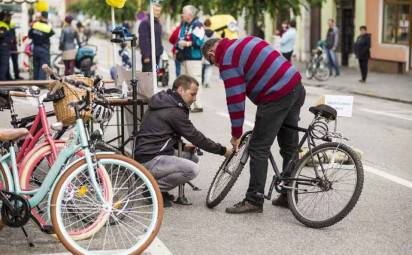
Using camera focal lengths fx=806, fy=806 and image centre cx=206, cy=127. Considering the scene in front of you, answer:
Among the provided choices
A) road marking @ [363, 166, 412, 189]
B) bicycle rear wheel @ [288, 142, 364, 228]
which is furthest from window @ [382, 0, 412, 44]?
bicycle rear wheel @ [288, 142, 364, 228]

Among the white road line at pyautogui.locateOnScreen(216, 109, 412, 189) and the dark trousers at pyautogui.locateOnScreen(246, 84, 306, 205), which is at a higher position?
the dark trousers at pyautogui.locateOnScreen(246, 84, 306, 205)

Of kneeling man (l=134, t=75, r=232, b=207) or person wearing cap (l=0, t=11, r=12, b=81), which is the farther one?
person wearing cap (l=0, t=11, r=12, b=81)

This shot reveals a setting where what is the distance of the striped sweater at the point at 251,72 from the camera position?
21.4 ft

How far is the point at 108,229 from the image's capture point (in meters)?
5.78

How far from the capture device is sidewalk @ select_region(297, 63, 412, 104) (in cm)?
1928

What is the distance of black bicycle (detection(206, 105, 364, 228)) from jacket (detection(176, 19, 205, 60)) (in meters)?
7.65

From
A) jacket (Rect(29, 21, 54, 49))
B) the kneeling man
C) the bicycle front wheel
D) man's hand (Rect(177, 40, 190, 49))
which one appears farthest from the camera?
jacket (Rect(29, 21, 54, 49))

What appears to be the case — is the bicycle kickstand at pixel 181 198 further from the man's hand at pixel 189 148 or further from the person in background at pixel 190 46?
the person in background at pixel 190 46

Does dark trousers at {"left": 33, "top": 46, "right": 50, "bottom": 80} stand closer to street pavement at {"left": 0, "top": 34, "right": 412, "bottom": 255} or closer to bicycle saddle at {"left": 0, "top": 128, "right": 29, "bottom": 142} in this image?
street pavement at {"left": 0, "top": 34, "right": 412, "bottom": 255}

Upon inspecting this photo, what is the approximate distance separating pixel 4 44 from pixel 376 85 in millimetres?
9913

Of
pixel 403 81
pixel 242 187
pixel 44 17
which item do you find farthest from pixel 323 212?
pixel 403 81

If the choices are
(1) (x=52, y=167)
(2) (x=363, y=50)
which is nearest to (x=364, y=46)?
(2) (x=363, y=50)

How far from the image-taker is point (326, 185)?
6.44 m

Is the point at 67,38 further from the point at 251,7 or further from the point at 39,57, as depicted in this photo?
the point at 251,7
